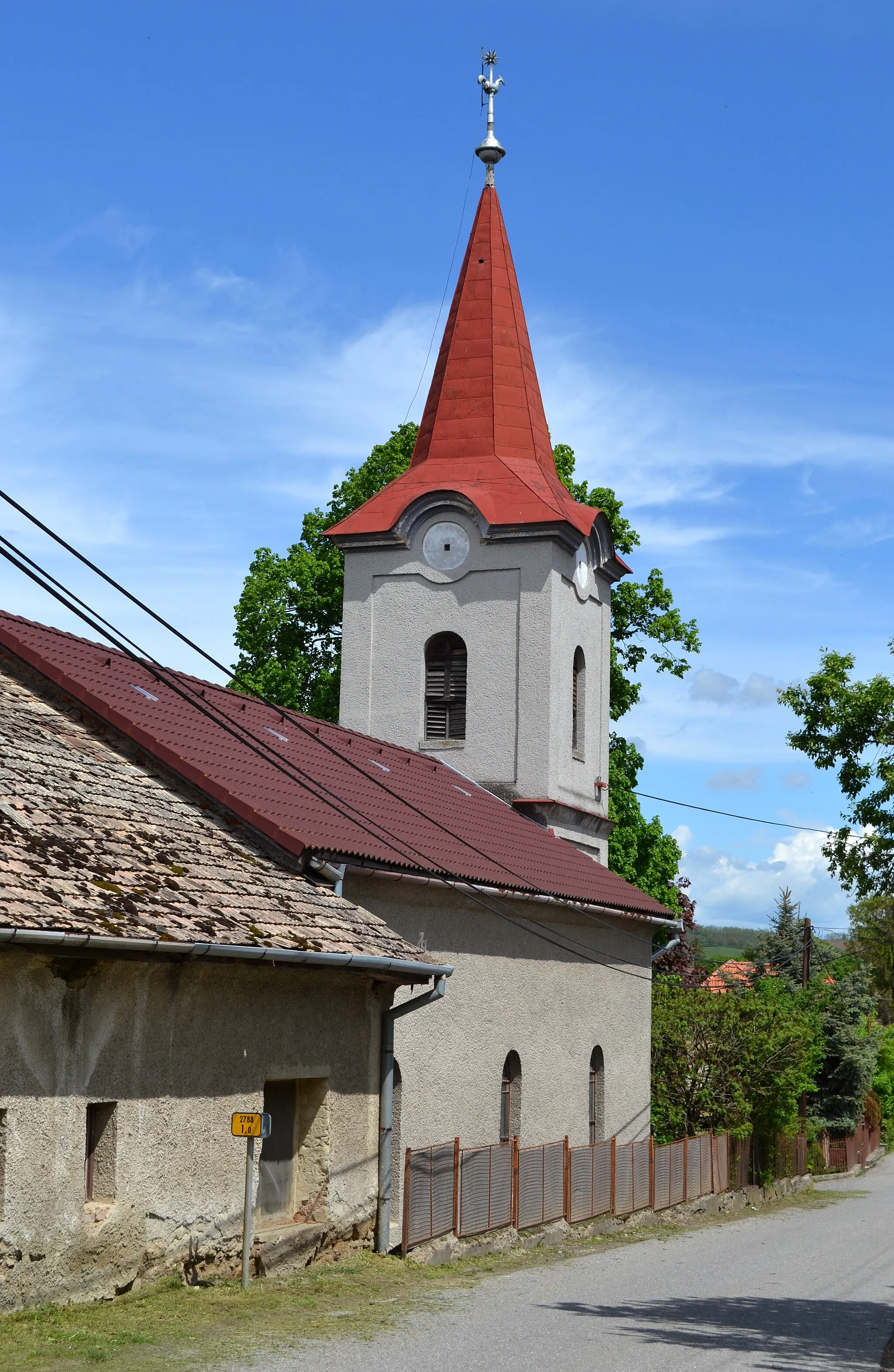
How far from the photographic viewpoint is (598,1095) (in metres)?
24.8

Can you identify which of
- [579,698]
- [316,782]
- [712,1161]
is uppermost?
[579,698]

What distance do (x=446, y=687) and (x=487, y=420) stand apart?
5267 millimetres

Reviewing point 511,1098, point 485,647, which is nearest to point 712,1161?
point 511,1098

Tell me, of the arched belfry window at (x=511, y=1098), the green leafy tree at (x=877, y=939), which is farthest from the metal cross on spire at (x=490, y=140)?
the green leafy tree at (x=877, y=939)

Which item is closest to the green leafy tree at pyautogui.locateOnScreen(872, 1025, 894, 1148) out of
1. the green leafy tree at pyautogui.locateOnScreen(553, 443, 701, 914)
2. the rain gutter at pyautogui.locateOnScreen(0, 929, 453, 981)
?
the green leafy tree at pyautogui.locateOnScreen(553, 443, 701, 914)

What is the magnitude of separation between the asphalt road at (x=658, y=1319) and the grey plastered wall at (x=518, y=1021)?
93.4 inches

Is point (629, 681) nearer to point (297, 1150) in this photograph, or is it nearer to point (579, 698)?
point (579, 698)

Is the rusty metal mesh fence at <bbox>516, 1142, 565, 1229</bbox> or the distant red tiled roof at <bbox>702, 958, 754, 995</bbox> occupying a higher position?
the distant red tiled roof at <bbox>702, 958, 754, 995</bbox>

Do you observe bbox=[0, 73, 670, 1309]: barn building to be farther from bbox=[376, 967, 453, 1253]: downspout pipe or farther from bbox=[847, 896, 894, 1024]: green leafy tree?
bbox=[847, 896, 894, 1024]: green leafy tree

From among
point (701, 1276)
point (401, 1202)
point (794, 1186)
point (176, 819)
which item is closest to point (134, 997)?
point (176, 819)

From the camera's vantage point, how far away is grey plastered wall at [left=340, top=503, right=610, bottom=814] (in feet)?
89.2

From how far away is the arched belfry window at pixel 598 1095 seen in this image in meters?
24.7

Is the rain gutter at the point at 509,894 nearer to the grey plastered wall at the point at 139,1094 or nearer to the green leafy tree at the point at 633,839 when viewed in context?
the grey plastered wall at the point at 139,1094

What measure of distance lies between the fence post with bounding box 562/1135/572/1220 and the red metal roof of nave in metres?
11.1
